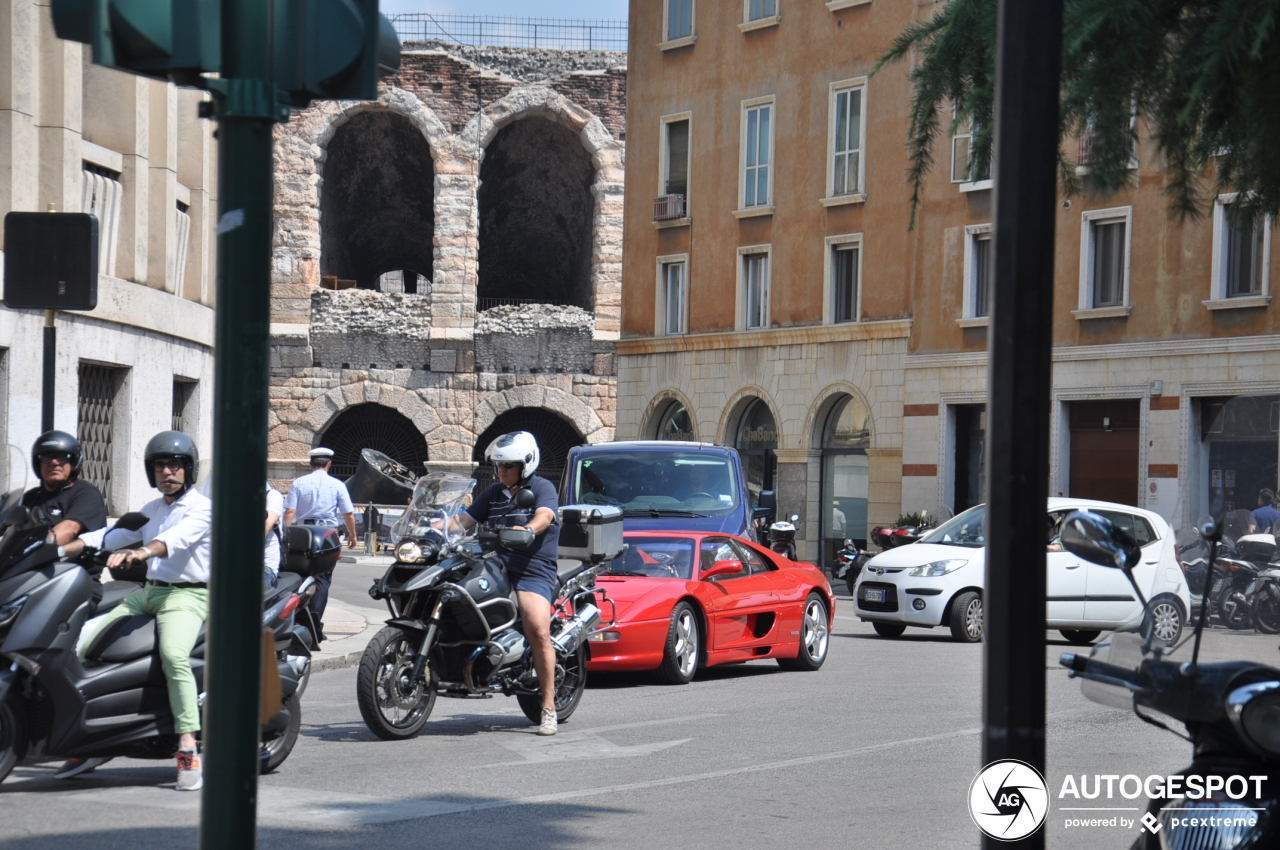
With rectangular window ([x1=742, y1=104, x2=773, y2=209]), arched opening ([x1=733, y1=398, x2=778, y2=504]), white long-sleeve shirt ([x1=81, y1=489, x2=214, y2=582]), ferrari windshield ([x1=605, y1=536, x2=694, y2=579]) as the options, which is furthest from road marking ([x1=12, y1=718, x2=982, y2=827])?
rectangular window ([x1=742, y1=104, x2=773, y2=209])

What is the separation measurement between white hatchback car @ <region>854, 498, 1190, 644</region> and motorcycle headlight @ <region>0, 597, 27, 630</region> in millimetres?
11397

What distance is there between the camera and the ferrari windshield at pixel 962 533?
18.4m

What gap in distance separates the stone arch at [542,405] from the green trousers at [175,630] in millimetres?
33072

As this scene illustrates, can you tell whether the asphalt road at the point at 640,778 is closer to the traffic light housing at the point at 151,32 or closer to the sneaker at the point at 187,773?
the sneaker at the point at 187,773

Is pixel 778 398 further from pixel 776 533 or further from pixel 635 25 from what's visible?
pixel 776 533

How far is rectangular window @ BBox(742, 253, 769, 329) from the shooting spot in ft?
115

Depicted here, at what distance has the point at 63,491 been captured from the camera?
8.39 metres

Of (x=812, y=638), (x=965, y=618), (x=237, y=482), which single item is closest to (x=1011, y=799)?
(x=237, y=482)

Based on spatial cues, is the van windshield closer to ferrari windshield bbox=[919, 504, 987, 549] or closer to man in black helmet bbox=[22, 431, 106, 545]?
ferrari windshield bbox=[919, 504, 987, 549]

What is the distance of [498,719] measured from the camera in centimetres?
1049

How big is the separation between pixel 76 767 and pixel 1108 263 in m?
24.2

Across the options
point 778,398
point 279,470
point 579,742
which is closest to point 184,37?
point 579,742

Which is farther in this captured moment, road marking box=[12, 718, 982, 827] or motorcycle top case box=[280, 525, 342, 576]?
motorcycle top case box=[280, 525, 342, 576]

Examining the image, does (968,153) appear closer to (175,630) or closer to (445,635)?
(175,630)
